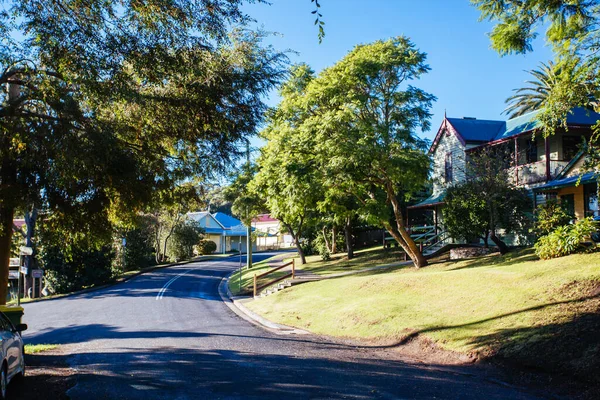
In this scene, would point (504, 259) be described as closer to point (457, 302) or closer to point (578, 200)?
point (578, 200)

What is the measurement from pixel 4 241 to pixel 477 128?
27.2m

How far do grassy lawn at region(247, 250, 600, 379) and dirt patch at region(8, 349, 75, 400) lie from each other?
8.22 meters

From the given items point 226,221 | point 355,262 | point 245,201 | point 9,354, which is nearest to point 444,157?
point 355,262

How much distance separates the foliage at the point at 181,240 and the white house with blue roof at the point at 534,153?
3333cm

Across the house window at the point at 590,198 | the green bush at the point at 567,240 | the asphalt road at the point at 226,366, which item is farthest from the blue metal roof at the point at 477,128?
the asphalt road at the point at 226,366

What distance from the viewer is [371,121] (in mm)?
22547

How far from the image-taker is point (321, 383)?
8.38 m

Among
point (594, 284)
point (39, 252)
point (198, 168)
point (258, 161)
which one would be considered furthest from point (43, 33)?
point (39, 252)

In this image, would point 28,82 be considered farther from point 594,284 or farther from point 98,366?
point 594,284

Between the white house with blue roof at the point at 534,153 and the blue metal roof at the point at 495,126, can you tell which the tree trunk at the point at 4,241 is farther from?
the blue metal roof at the point at 495,126

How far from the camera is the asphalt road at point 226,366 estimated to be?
795 cm

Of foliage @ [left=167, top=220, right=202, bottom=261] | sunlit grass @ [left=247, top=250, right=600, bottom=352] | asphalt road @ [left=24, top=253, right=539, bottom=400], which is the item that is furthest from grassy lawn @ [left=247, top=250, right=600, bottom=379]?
foliage @ [left=167, top=220, right=202, bottom=261]

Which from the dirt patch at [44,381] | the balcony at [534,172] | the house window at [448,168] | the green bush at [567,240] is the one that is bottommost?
the dirt patch at [44,381]

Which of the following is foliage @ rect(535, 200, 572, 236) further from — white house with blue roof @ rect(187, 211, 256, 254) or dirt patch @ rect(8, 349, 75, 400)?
white house with blue roof @ rect(187, 211, 256, 254)
